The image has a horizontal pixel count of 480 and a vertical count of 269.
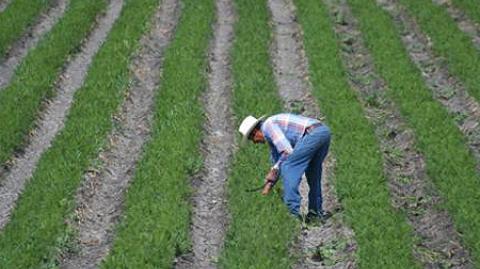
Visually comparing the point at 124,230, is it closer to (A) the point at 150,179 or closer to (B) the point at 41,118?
(A) the point at 150,179

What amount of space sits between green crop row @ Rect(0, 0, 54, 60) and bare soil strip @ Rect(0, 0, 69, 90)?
0.16 metres

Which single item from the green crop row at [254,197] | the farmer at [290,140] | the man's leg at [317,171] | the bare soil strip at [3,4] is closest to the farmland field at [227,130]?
the green crop row at [254,197]

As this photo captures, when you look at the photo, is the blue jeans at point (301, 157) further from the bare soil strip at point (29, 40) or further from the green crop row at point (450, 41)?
the bare soil strip at point (29, 40)

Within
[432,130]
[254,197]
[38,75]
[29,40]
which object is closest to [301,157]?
[254,197]

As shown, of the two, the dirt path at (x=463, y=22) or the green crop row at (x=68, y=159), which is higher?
the green crop row at (x=68, y=159)

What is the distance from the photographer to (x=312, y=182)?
1211cm

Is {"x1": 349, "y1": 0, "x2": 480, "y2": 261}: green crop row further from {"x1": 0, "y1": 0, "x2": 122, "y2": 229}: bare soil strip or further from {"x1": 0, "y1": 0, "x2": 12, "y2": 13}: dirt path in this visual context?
{"x1": 0, "y1": 0, "x2": 12, "y2": 13}: dirt path

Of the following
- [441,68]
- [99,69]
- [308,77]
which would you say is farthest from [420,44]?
[99,69]

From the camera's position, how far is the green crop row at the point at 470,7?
22.3 m

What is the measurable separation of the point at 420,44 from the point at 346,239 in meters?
10.4

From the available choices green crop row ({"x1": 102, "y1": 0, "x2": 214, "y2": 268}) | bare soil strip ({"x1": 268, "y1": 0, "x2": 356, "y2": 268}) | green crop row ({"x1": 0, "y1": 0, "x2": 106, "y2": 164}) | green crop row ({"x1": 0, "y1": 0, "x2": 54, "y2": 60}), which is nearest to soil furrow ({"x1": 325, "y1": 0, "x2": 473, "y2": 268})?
bare soil strip ({"x1": 268, "y1": 0, "x2": 356, "y2": 268})

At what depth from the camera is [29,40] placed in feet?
73.4

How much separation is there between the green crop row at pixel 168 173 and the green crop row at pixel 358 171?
2.46 metres

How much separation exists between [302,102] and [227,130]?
6.92ft
